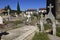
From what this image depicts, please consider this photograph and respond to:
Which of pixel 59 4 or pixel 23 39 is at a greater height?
pixel 59 4

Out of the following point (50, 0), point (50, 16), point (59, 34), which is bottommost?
point (59, 34)

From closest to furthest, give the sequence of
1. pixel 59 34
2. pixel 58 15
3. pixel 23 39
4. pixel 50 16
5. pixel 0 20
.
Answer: pixel 0 20 < pixel 23 39 < pixel 59 34 < pixel 50 16 < pixel 58 15

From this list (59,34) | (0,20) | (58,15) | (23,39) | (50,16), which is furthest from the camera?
(58,15)

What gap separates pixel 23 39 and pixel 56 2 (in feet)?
92.8

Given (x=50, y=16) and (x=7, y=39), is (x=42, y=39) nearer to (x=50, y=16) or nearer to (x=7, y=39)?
(x=7, y=39)

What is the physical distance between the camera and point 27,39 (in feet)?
37.0

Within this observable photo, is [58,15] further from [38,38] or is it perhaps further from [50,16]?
[38,38]

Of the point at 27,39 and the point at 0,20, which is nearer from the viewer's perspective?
the point at 0,20

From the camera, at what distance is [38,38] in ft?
36.2

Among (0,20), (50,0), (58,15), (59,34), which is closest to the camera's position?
(0,20)

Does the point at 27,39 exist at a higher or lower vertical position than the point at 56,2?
lower

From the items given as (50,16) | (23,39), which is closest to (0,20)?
(23,39)

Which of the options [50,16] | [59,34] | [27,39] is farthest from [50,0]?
[27,39]

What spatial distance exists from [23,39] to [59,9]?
90.9ft
